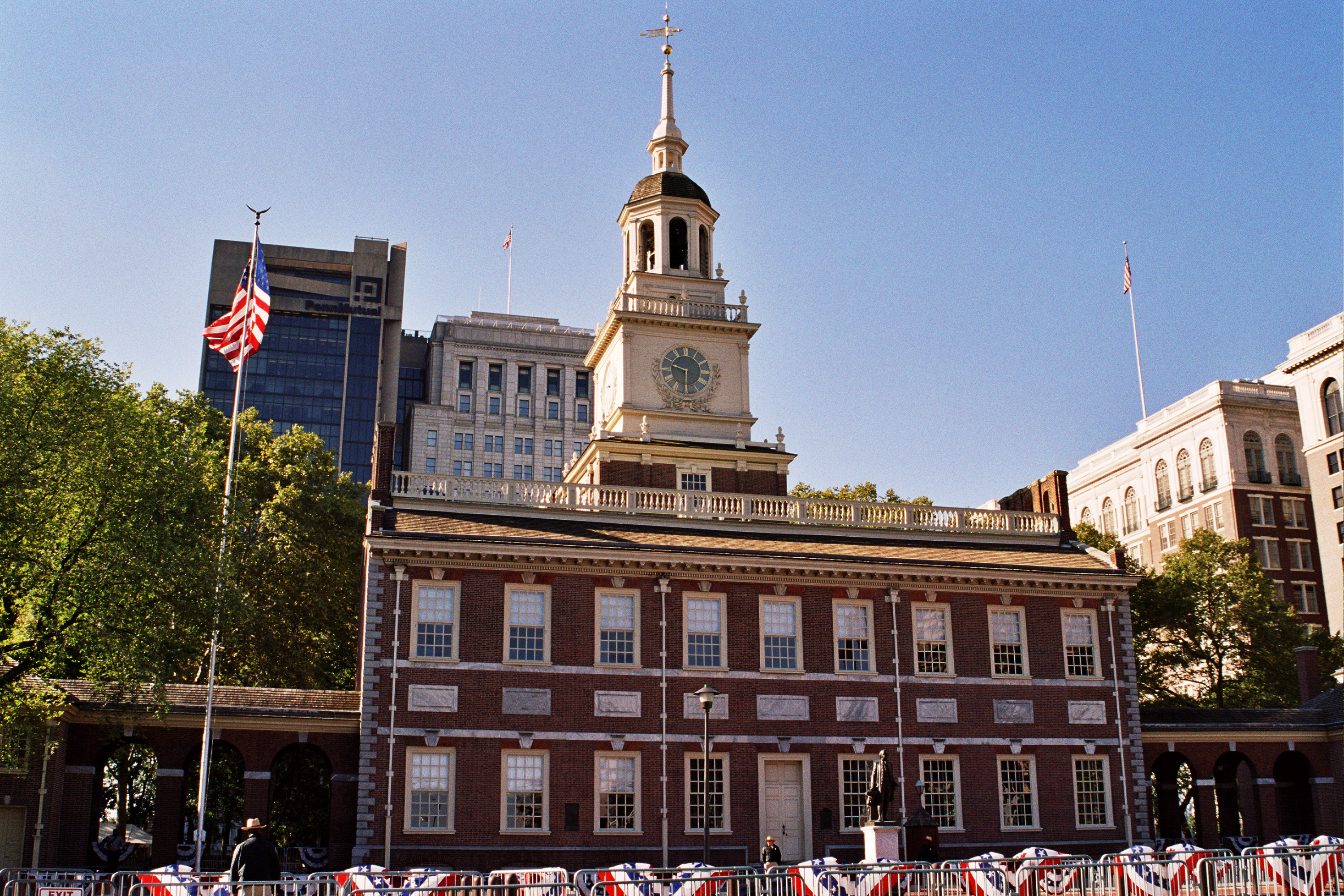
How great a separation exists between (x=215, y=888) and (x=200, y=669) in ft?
93.0

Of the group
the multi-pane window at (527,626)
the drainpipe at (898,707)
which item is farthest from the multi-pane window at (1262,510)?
the multi-pane window at (527,626)

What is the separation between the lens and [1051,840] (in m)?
35.2

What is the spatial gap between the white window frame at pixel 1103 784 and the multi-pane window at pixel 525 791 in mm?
15163

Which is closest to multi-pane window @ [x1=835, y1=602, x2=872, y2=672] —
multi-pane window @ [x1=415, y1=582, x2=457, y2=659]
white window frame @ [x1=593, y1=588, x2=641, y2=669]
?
white window frame @ [x1=593, y1=588, x2=641, y2=669]

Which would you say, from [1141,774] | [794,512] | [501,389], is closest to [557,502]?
[794,512]

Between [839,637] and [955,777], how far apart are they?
501 cm

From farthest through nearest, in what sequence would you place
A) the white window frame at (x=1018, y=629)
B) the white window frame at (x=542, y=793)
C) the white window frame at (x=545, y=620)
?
1. the white window frame at (x=1018, y=629)
2. the white window frame at (x=545, y=620)
3. the white window frame at (x=542, y=793)

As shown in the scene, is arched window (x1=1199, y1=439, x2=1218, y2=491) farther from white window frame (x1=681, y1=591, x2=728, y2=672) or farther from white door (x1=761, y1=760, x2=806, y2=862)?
white window frame (x1=681, y1=591, x2=728, y2=672)

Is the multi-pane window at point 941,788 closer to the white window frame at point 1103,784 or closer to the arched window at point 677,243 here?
the white window frame at point 1103,784

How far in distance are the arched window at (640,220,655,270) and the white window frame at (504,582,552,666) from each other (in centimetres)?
1789

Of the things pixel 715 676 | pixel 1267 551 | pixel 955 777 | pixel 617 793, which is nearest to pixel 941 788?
pixel 955 777

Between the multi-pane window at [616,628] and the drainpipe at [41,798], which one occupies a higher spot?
the multi-pane window at [616,628]

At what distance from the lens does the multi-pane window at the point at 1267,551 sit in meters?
83.7

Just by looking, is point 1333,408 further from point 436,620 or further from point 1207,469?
point 436,620
